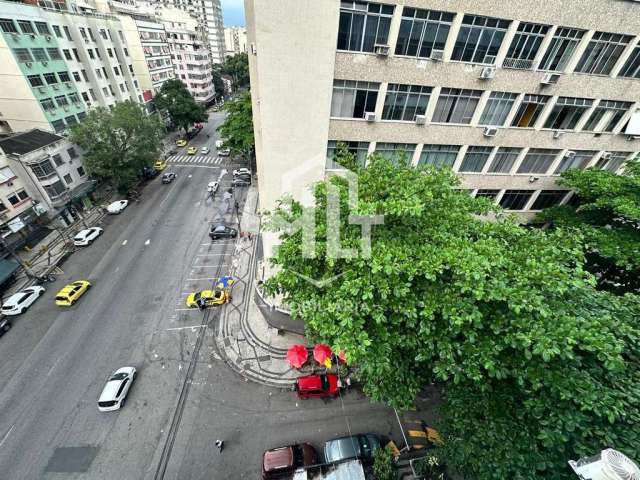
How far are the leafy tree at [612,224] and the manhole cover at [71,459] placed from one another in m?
27.1

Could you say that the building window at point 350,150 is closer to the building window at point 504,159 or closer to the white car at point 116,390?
the building window at point 504,159

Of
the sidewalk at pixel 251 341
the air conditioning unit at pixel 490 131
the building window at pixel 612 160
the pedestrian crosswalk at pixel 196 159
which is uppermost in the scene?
the air conditioning unit at pixel 490 131

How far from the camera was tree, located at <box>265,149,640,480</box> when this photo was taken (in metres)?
6.72

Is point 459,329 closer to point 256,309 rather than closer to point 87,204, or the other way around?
point 256,309

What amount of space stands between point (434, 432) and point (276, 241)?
14099 mm

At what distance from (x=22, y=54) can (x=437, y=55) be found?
3809 centimetres

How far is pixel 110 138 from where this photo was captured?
28.4 meters

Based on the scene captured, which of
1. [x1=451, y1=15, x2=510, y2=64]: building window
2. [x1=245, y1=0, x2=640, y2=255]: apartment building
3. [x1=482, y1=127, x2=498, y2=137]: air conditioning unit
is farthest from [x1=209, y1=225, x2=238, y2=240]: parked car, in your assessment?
[x1=482, y1=127, x2=498, y2=137]: air conditioning unit

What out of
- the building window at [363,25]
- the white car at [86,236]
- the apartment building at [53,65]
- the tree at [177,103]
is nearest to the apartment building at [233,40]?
the tree at [177,103]

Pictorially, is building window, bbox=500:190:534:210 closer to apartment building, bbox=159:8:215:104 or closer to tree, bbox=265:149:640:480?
tree, bbox=265:149:640:480

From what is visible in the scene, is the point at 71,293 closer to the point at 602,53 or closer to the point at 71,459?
the point at 71,459

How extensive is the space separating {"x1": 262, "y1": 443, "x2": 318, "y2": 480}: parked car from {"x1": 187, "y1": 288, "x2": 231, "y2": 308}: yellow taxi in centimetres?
1065

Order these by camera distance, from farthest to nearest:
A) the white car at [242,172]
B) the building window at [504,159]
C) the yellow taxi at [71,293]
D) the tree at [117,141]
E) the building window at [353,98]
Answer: the white car at [242,172] < the tree at [117,141] < the yellow taxi at [71,293] < the building window at [504,159] < the building window at [353,98]

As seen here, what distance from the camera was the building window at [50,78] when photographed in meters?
28.0
